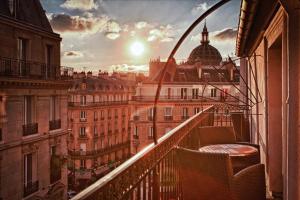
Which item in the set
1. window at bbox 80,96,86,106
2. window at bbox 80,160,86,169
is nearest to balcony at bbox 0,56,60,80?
window at bbox 80,96,86,106

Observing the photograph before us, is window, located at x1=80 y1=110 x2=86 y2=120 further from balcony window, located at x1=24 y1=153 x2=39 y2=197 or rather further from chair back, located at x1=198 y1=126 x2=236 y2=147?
chair back, located at x1=198 y1=126 x2=236 y2=147

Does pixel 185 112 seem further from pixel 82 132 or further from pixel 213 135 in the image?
pixel 213 135

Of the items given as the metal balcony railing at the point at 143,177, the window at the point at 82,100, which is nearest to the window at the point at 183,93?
the window at the point at 82,100

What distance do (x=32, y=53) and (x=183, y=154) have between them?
14.3m

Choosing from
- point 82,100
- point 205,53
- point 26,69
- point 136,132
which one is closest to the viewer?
point 26,69

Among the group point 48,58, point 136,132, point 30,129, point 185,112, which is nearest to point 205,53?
point 185,112

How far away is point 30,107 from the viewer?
15617 mm

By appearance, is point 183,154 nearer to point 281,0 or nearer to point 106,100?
point 281,0

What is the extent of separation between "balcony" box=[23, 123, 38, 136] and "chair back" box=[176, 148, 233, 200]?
1337 centimetres

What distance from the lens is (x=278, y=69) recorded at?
4.50 metres

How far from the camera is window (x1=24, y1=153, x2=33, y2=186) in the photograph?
606 inches

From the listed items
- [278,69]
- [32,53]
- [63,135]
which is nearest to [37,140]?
[63,135]

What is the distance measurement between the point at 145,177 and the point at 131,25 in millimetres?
21869

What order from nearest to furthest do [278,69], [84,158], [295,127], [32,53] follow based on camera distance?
1. [295,127]
2. [278,69]
3. [32,53]
4. [84,158]
